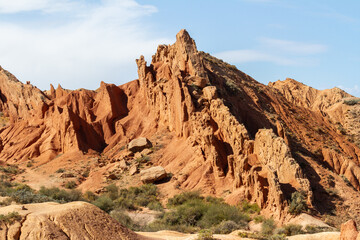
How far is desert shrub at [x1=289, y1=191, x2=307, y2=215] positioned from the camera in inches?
1357

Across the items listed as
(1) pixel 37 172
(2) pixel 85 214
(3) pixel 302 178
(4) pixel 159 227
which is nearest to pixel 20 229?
(2) pixel 85 214

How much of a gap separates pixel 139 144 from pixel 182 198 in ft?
39.5

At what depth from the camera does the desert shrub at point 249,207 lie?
36.6 m

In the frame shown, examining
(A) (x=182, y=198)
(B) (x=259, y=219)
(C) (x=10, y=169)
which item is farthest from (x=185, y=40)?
(B) (x=259, y=219)

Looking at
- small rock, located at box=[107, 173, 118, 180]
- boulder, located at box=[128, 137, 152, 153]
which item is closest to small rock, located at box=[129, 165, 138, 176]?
small rock, located at box=[107, 173, 118, 180]

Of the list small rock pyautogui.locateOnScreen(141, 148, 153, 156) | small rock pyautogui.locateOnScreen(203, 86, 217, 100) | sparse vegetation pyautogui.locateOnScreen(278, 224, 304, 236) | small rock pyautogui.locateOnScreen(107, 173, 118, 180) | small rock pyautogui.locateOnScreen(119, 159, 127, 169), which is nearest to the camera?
sparse vegetation pyautogui.locateOnScreen(278, 224, 304, 236)

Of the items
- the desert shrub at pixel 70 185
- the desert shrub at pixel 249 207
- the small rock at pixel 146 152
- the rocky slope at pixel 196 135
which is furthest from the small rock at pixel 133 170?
the desert shrub at pixel 249 207

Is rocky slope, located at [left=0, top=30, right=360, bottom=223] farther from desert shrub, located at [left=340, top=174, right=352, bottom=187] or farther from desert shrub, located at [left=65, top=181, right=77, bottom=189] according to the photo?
desert shrub, located at [left=65, top=181, right=77, bottom=189]

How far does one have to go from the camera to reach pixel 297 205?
34625 mm

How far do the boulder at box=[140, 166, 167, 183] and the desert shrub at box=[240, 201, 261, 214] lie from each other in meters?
9.34

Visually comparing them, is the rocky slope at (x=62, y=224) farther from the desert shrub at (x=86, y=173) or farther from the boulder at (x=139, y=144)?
the boulder at (x=139, y=144)

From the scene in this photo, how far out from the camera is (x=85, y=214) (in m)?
18.2

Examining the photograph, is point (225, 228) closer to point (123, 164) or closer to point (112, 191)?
point (112, 191)

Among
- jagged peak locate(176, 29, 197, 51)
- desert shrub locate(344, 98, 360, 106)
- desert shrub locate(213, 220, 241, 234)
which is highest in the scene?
jagged peak locate(176, 29, 197, 51)
